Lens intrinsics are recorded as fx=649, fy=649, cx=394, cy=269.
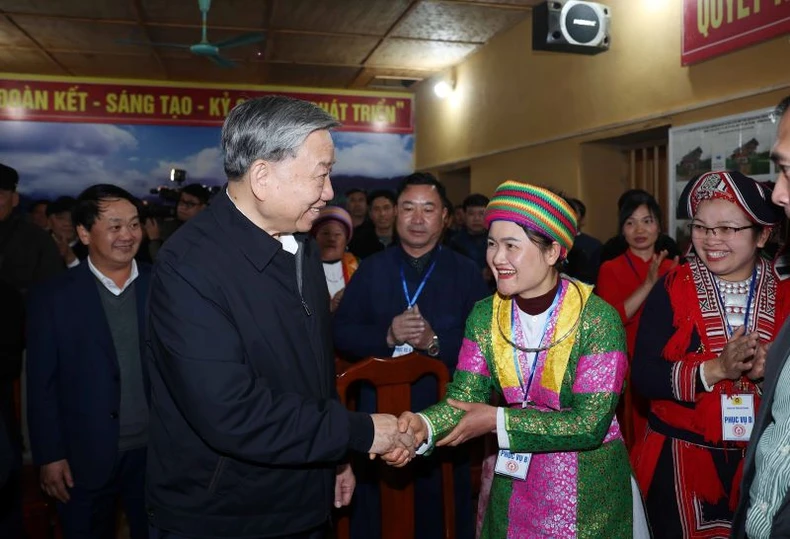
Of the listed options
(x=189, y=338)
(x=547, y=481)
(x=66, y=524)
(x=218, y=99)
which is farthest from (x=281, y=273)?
(x=218, y=99)

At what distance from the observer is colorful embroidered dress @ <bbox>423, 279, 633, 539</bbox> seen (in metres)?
1.61

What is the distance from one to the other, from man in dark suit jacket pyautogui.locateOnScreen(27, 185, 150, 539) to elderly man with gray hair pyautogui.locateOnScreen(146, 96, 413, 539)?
0.79m

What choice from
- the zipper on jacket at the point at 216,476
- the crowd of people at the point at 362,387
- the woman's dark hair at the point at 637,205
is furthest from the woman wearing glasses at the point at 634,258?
the zipper on jacket at the point at 216,476

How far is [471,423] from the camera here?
1.69 m

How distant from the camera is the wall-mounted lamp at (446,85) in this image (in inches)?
357

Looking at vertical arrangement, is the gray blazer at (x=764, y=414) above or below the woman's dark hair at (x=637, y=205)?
below

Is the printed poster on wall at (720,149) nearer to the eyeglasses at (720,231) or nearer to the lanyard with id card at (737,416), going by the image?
the eyeglasses at (720,231)

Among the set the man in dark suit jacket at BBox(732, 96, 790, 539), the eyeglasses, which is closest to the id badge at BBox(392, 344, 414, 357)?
the eyeglasses

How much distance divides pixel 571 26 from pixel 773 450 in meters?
4.62

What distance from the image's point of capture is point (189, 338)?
4.43ft

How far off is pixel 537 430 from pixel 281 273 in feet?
2.41

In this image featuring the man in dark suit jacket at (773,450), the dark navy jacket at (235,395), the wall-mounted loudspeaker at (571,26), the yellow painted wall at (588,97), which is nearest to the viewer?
the man in dark suit jacket at (773,450)

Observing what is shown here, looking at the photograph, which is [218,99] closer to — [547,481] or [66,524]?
[66,524]

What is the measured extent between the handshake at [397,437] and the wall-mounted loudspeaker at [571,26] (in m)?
4.26
